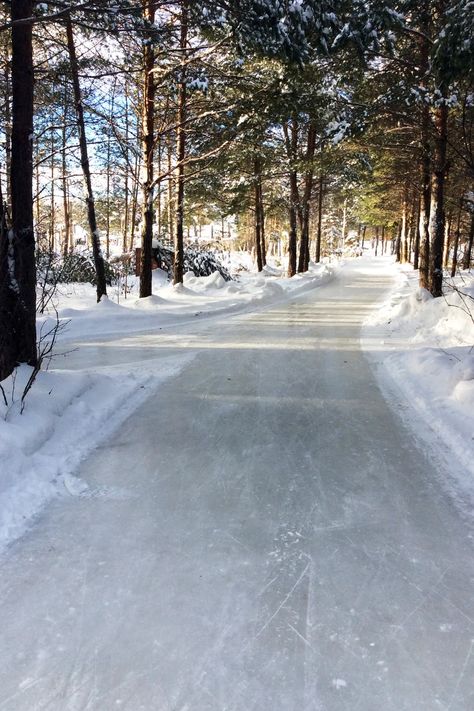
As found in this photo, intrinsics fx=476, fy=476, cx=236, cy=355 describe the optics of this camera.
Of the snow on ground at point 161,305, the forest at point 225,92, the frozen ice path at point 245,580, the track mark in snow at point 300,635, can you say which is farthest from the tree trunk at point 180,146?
the track mark in snow at point 300,635

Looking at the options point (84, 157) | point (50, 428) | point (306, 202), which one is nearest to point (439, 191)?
point (84, 157)

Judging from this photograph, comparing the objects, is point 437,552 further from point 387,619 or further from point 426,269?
point 426,269

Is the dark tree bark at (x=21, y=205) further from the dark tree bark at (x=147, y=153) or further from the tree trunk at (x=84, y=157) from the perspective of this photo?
the dark tree bark at (x=147, y=153)

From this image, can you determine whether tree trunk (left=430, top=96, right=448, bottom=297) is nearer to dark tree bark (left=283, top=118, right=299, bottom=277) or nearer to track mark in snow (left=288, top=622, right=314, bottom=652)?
dark tree bark (left=283, top=118, right=299, bottom=277)

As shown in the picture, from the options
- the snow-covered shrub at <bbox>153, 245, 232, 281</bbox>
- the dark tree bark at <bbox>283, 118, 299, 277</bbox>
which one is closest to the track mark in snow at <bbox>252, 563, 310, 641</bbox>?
the dark tree bark at <bbox>283, 118, 299, 277</bbox>

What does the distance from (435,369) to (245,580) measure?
4.75m

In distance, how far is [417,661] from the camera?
87.1 inches

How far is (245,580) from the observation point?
2.72 m

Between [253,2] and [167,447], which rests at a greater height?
[253,2]

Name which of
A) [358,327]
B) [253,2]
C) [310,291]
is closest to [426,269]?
[358,327]

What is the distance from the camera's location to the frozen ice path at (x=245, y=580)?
2.09 m

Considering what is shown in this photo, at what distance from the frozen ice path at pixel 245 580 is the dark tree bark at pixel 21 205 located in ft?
6.24

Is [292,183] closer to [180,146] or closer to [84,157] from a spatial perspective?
[180,146]

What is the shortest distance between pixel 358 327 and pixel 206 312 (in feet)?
13.4
